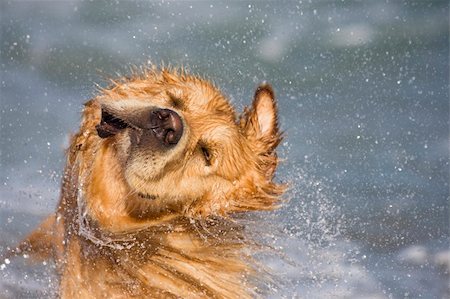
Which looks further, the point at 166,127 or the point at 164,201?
the point at 164,201

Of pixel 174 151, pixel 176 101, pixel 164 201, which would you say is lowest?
pixel 164 201

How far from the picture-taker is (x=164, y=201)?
3.75m

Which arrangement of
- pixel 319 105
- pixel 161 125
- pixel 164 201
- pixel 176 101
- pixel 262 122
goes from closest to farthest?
1. pixel 161 125
2. pixel 164 201
3. pixel 176 101
4. pixel 262 122
5. pixel 319 105

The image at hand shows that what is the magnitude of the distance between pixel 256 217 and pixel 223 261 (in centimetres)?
32

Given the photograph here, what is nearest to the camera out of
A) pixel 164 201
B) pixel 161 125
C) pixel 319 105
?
pixel 161 125

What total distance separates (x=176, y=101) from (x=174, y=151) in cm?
52

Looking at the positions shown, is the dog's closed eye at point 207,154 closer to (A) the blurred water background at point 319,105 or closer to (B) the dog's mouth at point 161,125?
(B) the dog's mouth at point 161,125

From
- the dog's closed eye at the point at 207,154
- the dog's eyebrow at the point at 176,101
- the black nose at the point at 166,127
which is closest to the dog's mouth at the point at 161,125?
the black nose at the point at 166,127

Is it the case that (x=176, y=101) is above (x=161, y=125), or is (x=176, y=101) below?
above

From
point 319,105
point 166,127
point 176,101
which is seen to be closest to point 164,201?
point 166,127

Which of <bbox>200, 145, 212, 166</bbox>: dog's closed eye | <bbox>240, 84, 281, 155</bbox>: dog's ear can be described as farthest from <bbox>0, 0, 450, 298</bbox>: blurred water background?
<bbox>200, 145, 212, 166</bbox>: dog's closed eye

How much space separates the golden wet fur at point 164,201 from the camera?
372 centimetres

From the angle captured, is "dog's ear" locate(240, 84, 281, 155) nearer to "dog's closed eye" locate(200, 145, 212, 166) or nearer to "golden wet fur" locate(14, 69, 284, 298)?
"golden wet fur" locate(14, 69, 284, 298)

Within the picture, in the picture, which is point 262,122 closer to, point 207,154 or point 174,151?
point 207,154
